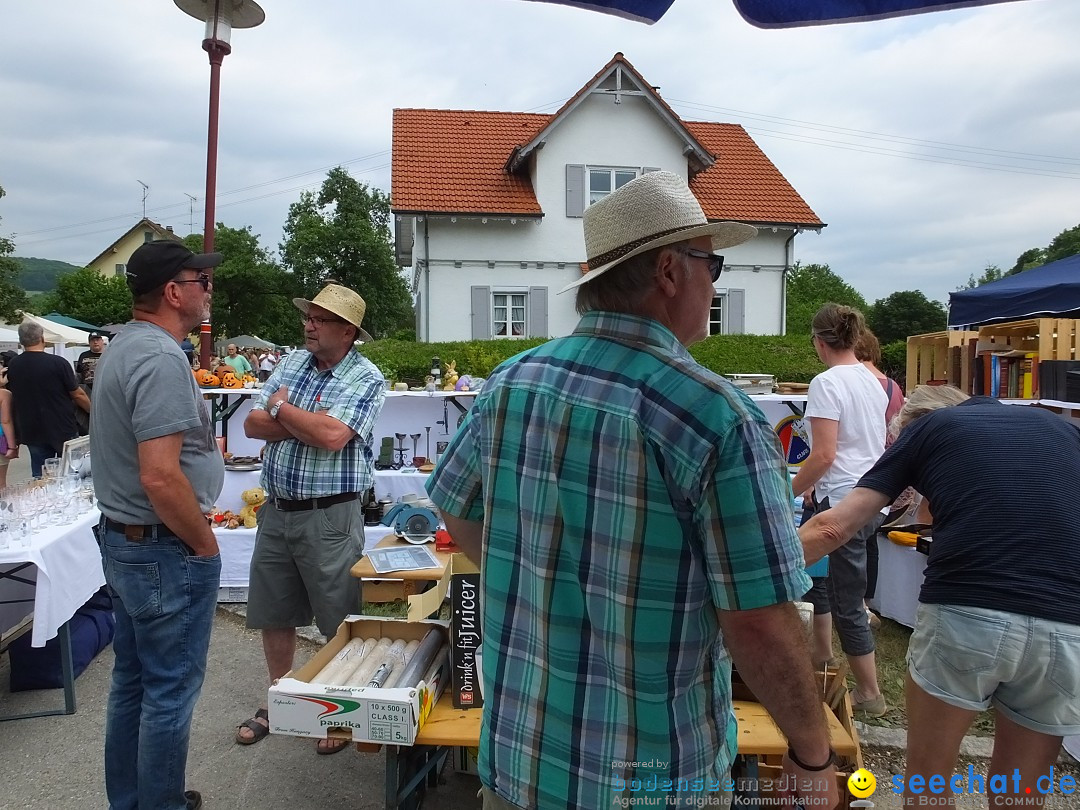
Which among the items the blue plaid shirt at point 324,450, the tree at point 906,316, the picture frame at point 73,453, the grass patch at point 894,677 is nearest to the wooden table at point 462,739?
the blue plaid shirt at point 324,450

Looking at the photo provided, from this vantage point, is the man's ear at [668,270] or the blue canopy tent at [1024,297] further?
the blue canopy tent at [1024,297]

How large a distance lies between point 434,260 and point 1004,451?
574 inches

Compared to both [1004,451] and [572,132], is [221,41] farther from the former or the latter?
[572,132]

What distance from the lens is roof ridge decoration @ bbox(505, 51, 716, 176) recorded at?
1538 centimetres

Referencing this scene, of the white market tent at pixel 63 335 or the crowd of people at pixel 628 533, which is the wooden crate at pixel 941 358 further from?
the white market tent at pixel 63 335

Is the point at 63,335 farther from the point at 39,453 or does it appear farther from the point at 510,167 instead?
the point at 39,453

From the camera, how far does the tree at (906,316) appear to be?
82.1 ft

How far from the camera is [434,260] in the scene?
15609 mm

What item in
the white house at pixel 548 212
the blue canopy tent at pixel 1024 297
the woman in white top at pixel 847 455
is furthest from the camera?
the white house at pixel 548 212

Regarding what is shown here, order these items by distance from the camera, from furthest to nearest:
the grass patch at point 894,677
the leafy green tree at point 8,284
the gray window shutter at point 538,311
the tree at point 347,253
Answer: the tree at point 347,253 < the leafy green tree at point 8,284 < the gray window shutter at point 538,311 < the grass patch at point 894,677

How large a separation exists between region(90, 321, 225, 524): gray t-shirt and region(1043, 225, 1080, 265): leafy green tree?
157ft

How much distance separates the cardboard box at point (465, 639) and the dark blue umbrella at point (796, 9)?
186cm

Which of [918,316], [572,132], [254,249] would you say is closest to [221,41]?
[572,132]

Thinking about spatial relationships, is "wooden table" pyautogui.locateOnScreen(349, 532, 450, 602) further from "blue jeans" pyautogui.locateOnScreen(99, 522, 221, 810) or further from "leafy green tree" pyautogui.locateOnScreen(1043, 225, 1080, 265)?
"leafy green tree" pyautogui.locateOnScreen(1043, 225, 1080, 265)
